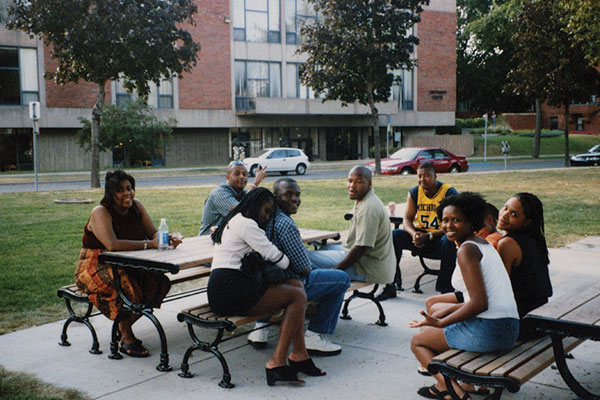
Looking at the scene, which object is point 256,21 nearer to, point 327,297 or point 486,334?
point 327,297

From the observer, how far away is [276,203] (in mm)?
4543

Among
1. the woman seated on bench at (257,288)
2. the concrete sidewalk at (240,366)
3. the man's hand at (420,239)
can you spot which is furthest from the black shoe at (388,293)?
the woman seated on bench at (257,288)

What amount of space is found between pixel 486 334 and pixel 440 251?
10.5ft

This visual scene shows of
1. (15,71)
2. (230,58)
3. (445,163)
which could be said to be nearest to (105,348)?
(445,163)

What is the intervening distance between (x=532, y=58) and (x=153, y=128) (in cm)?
2100

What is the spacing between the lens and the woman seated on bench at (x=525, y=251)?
13.5ft

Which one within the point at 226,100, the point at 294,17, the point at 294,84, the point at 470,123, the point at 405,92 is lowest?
the point at 470,123

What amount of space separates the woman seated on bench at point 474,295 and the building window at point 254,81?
41.7 meters

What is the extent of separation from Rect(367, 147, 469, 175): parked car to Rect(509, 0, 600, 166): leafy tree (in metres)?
5.82

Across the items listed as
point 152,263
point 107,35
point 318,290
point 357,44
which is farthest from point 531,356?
point 357,44

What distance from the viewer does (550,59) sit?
99.0 feet

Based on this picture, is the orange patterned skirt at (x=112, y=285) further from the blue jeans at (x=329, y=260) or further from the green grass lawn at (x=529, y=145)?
the green grass lawn at (x=529, y=145)

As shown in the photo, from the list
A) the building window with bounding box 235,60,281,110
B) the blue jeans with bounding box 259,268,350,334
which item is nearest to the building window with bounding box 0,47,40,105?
the building window with bounding box 235,60,281,110

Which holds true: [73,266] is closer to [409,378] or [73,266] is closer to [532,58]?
[409,378]
